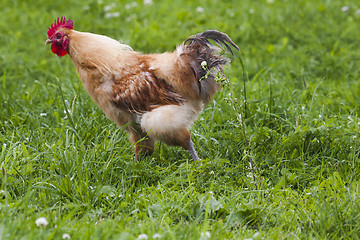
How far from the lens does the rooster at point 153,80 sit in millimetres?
4188

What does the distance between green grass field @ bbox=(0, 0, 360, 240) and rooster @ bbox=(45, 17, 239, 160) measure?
0.28m

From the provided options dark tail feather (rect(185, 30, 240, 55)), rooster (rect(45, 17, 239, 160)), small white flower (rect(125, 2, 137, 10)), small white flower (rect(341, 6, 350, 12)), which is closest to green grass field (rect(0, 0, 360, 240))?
rooster (rect(45, 17, 239, 160))

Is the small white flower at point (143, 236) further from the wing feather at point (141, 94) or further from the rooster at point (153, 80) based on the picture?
the wing feather at point (141, 94)

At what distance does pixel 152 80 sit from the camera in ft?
13.9

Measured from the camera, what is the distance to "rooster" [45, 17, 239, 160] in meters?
4.19

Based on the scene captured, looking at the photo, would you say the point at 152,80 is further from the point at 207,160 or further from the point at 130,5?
the point at 130,5

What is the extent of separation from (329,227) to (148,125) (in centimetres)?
165

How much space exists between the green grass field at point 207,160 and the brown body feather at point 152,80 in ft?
0.93

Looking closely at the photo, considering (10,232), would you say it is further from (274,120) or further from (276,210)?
(274,120)

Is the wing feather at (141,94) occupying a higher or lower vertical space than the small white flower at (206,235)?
higher

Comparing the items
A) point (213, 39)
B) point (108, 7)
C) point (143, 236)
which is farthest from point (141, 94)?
point (108, 7)

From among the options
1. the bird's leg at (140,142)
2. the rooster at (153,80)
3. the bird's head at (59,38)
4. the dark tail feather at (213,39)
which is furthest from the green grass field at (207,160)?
the bird's head at (59,38)

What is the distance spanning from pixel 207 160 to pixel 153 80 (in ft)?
2.75

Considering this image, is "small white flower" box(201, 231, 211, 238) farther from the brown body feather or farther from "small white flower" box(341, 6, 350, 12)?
"small white flower" box(341, 6, 350, 12)
